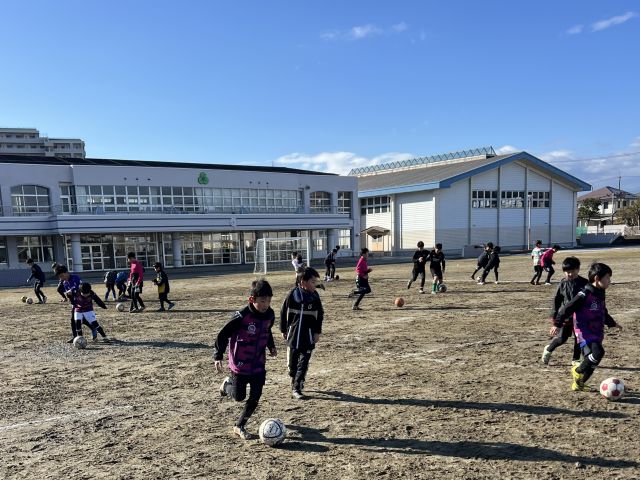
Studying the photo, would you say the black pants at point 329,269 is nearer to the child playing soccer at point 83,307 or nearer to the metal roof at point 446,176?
the child playing soccer at point 83,307

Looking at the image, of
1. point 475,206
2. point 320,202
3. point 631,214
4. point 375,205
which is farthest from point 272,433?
point 631,214

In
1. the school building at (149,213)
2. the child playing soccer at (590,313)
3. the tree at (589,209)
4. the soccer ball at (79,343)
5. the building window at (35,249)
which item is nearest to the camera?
the child playing soccer at (590,313)

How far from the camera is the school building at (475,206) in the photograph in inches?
1866

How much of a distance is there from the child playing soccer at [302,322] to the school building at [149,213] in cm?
2700

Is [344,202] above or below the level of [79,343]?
above

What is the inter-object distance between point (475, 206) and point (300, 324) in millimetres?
46125

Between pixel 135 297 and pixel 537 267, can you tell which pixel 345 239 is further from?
pixel 135 297

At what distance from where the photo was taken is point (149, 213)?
36.5 meters

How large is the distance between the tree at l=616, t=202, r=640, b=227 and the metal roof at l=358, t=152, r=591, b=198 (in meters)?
26.3

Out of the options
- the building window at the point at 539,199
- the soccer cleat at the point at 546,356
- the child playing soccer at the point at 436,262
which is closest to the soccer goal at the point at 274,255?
the child playing soccer at the point at 436,262

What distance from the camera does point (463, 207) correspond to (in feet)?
159

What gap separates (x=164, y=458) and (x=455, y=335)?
6.76 meters

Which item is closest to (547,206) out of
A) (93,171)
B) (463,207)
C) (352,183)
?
(463,207)

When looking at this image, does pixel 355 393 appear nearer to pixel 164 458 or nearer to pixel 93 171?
pixel 164 458
